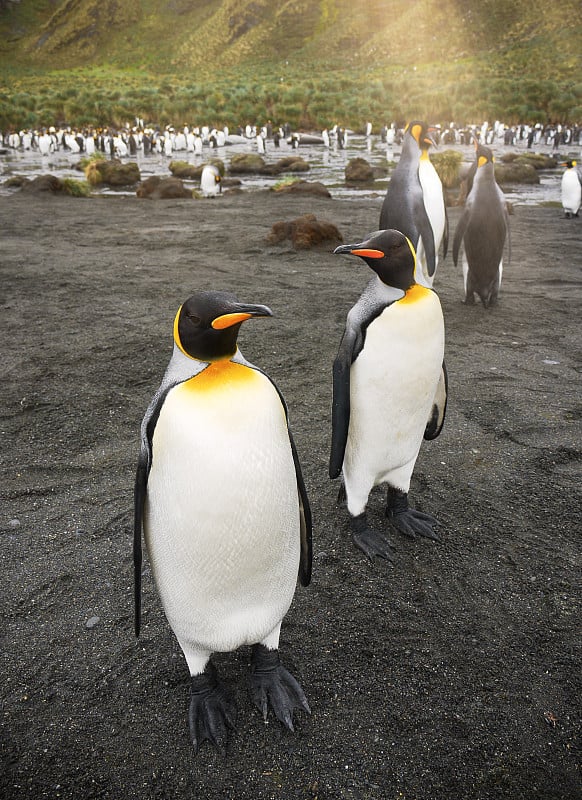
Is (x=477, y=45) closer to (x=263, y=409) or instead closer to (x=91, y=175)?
(x=91, y=175)

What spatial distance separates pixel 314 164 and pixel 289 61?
60.4 m

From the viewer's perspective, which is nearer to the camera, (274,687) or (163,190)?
(274,687)

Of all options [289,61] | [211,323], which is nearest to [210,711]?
[211,323]

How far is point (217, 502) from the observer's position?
1.70m

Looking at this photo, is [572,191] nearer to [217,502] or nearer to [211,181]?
[211,181]

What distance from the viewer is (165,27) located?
3563 inches

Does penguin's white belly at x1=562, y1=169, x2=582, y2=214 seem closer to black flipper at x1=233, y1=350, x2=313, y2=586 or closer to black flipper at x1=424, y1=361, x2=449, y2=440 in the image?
black flipper at x1=424, y1=361, x2=449, y2=440

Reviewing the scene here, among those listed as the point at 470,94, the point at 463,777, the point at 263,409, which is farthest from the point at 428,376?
the point at 470,94

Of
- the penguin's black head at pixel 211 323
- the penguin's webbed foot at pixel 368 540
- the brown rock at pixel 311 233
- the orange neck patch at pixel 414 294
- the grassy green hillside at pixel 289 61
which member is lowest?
the penguin's webbed foot at pixel 368 540

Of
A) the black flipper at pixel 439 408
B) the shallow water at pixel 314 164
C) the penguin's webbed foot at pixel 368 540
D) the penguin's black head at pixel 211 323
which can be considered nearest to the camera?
the penguin's black head at pixel 211 323

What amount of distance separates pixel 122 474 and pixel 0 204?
11.4 m

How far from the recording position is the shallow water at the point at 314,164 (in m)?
14.3

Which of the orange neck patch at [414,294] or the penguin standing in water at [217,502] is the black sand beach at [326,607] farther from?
the orange neck patch at [414,294]

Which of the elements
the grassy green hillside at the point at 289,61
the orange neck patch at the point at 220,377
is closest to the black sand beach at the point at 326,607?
the orange neck patch at the point at 220,377
